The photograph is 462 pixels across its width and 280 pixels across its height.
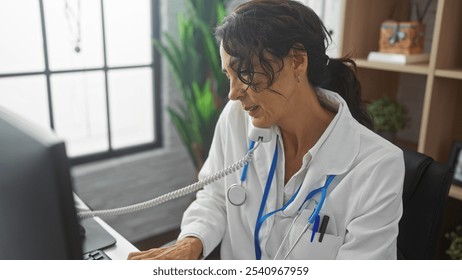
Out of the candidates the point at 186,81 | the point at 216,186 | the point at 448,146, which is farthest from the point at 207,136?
the point at 448,146

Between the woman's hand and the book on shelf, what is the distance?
95cm

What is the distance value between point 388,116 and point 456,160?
0.89 feet

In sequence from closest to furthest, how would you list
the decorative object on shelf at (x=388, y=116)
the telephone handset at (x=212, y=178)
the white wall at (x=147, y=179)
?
the telephone handset at (x=212, y=178)
the decorative object on shelf at (x=388, y=116)
the white wall at (x=147, y=179)

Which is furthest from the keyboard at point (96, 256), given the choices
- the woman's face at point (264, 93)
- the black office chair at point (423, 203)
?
the black office chair at point (423, 203)

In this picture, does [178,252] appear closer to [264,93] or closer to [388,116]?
[264,93]

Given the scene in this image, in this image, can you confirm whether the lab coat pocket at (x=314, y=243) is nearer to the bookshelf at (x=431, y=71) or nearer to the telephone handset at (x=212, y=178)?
the telephone handset at (x=212, y=178)

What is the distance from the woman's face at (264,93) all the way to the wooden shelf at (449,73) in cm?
66

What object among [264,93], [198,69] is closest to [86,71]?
[198,69]

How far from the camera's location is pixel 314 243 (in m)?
0.94

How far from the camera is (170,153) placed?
2.25 m

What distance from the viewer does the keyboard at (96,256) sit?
89 cm
